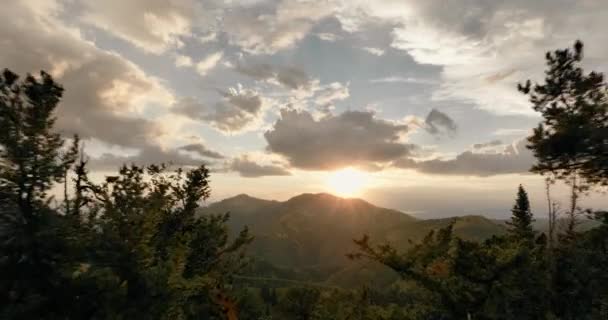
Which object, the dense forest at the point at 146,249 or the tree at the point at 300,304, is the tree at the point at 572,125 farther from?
the tree at the point at 300,304

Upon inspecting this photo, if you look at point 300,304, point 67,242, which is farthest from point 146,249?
point 300,304

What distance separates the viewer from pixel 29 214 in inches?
682

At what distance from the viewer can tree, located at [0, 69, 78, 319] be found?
16.5m

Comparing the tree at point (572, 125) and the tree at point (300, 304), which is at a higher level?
the tree at point (572, 125)

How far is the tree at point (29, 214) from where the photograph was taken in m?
16.5

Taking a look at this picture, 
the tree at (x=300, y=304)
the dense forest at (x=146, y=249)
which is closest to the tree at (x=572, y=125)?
the dense forest at (x=146, y=249)

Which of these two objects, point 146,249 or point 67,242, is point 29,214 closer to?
point 67,242

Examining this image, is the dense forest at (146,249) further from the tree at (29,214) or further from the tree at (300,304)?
the tree at (300,304)

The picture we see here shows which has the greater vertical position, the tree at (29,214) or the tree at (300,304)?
the tree at (29,214)

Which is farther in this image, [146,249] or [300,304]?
[300,304]

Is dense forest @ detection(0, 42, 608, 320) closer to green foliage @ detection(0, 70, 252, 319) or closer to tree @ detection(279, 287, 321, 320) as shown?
green foliage @ detection(0, 70, 252, 319)

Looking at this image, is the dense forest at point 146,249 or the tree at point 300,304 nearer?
the dense forest at point 146,249

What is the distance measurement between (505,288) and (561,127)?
29.0ft

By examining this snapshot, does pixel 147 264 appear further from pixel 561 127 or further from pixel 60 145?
pixel 561 127
